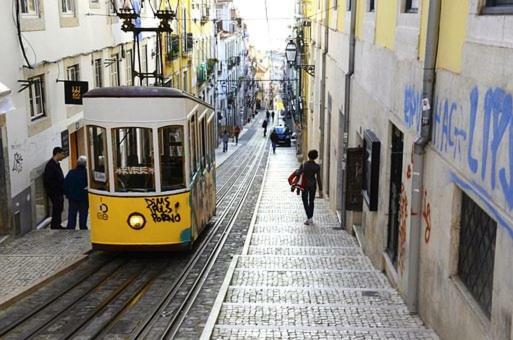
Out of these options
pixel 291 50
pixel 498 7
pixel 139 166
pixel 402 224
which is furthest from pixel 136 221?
pixel 291 50

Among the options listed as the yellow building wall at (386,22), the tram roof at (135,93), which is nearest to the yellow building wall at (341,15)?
the yellow building wall at (386,22)

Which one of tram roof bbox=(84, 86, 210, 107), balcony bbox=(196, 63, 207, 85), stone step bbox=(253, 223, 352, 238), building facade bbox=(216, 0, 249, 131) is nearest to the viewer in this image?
tram roof bbox=(84, 86, 210, 107)

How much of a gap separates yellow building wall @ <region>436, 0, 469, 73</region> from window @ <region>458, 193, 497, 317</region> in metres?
1.30

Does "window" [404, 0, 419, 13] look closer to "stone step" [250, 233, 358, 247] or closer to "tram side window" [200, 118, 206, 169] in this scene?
"tram side window" [200, 118, 206, 169]

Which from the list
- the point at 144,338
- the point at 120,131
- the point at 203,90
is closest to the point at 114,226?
the point at 120,131

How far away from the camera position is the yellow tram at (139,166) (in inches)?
369

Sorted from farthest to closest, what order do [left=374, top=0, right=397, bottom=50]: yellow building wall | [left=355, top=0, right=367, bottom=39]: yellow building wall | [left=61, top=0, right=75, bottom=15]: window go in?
1. [left=61, top=0, right=75, bottom=15]: window
2. [left=355, top=0, right=367, bottom=39]: yellow building wall
3. [left=374, top=0, right=397, bottom=50]: yellow building wall

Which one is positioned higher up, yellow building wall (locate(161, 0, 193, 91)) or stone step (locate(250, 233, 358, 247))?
yellow building wall (locate(161, 0, 193, 91))

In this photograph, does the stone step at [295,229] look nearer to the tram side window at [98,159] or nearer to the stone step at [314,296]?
the tram side window at [98,159]

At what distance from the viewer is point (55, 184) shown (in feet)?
42.0

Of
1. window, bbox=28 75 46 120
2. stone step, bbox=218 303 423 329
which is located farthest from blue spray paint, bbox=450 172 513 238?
window, bbox=28 75 46 120

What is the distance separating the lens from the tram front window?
9398 millimetres

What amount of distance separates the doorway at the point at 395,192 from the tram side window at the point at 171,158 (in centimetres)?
312

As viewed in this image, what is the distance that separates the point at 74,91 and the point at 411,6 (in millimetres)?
8785
